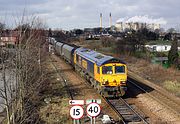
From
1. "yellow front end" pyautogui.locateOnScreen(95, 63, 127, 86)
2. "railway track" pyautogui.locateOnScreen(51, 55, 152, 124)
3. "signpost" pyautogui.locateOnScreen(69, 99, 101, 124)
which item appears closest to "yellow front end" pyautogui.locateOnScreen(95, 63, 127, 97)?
"yellow front end" pyautogui.locateOnScreen(95, 63, 127, 86)

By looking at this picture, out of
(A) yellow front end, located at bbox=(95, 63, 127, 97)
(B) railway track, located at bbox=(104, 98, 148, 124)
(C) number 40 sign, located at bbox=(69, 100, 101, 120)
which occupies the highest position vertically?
(C) number 40 sign, located at bbox=(69, 100, 101, 120)

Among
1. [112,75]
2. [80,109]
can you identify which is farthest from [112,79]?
[80,109]

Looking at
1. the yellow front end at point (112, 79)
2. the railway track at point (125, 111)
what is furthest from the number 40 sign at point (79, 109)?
the yellow front end at point (112, 79)

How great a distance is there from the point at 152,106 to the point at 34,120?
772 cm

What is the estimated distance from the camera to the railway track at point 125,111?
62.2ft

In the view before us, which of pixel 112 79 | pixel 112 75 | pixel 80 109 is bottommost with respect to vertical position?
pixel 112 79

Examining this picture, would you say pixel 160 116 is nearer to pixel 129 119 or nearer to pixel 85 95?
pixel 129 119

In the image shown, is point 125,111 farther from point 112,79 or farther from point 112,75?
point 112,75

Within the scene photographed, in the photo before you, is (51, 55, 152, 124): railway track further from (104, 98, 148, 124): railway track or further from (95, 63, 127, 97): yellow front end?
(95, 63, 127, 97): yellow front end

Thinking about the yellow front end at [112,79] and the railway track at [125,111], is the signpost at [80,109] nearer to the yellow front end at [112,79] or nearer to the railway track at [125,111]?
the railway track at [125,111]

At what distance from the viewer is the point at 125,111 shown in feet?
69.6

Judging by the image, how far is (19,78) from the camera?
15.6 metres

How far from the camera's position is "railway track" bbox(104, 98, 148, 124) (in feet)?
62.2

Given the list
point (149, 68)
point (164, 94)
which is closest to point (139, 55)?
point (149, 68)
